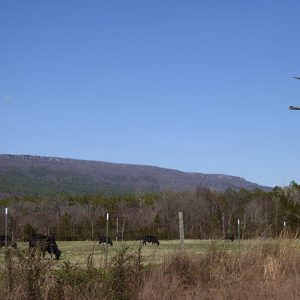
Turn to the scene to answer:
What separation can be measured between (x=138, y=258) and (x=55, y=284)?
1647 millimetres

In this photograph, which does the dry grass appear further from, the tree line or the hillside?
the hillside

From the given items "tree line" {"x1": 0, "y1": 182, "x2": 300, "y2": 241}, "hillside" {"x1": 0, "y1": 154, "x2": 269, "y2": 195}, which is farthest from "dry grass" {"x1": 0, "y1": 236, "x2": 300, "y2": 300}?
"hillside" {"x1": 0, "y1": 154, "x2": 269, "y2": 195}

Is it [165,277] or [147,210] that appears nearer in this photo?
Answer: [165,277]

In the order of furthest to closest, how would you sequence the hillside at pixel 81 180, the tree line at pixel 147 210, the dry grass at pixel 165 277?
1. the hillside at pixel 81 180
2. the tree line at pixel 147 210
3. the dry grass at pixel 165 277

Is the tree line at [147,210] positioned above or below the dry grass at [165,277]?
above

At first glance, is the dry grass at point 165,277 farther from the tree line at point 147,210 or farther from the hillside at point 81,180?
the hillside at point 81,180

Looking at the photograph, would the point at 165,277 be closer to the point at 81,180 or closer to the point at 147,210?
the point at 147,210

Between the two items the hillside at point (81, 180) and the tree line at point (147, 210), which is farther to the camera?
the hillside at point (81, 180)

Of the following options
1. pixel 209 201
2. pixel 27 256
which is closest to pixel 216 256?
pixel 27 256

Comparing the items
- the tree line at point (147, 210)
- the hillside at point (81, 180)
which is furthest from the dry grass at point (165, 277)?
the hillside at point (81, 180)

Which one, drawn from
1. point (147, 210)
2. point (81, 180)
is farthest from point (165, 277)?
point (81, 180)

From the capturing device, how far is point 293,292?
8.64m

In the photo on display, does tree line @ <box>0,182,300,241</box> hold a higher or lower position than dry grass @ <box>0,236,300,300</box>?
higher

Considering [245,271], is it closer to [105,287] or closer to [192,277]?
[192,277]
